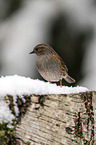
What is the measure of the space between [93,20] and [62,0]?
1.04 m

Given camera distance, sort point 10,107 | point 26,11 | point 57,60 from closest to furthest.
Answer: point 10,107 < point 57,60 < point 26,11

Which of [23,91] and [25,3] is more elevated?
[25,3]

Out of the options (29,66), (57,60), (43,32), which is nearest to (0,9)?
(43,32)

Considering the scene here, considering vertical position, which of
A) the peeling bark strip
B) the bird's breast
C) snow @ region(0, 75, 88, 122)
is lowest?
the peeling bark strip

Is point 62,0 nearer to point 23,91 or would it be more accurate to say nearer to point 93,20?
point 93,20

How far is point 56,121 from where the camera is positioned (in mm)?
1578

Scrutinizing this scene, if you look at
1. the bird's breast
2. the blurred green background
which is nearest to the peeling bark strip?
the bird's breast

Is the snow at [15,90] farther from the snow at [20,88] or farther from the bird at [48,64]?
the bird at [48,64]

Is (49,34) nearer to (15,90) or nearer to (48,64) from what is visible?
(48,64)

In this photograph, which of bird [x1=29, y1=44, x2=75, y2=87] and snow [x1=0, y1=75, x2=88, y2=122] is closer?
snow [x1=0, y1=75, x2=88, y2=122]

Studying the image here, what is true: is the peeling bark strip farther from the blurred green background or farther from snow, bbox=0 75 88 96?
the blurred green background

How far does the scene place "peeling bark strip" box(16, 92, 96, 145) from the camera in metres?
1.52

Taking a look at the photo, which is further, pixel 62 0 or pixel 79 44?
pixel 62 0

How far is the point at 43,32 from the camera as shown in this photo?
6078 mm
